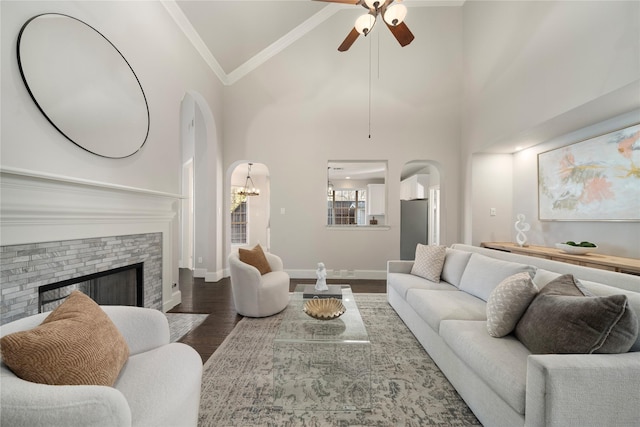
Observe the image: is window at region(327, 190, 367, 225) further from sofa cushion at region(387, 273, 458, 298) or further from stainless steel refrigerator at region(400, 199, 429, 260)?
sofa cushion at region(387, 273, 458, 298)

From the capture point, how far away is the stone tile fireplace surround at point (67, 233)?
1.56 meters

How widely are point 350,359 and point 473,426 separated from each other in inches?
28.9

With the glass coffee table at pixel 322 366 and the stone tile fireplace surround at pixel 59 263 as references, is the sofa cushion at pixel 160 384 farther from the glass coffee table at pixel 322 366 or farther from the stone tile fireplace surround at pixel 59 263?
the stone tile fireplace surround at pixel 59 263

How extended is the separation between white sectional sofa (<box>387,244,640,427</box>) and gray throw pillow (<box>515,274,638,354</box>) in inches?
2.2

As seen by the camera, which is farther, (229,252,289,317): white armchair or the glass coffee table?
(229,252,289,317): white armchair

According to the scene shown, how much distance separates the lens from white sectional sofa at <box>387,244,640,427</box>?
1.07 metres

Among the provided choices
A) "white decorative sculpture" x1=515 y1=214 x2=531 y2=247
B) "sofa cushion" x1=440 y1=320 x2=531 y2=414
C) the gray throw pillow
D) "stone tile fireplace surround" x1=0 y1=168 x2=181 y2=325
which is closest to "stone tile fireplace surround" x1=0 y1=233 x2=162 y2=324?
"stone tile fireplace surround" x1=0 y1=168 x2=181 y2=325

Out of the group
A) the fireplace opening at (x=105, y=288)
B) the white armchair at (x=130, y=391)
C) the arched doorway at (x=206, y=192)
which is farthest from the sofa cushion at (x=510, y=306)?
the arched doorway at (x=206, y=192)

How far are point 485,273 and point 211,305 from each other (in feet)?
10.1

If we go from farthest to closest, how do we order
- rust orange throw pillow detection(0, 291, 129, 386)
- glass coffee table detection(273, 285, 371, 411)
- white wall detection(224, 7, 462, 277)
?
white wall detection(224, 7, 462, 277) < glass coffee table detection(273, 285, 371, 411) < rust orange throw pillow detection(0, 291, 129, 386)

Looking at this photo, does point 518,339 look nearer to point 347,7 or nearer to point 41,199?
point 41,199

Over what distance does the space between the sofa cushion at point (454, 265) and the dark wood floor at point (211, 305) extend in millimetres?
1277

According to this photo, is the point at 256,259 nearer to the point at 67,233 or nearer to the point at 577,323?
the point at 67,233

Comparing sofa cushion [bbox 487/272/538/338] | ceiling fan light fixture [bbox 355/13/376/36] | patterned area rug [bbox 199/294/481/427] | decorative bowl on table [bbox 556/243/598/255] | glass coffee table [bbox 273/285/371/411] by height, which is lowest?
patterned area rug [bbox 199/294/481/427]
